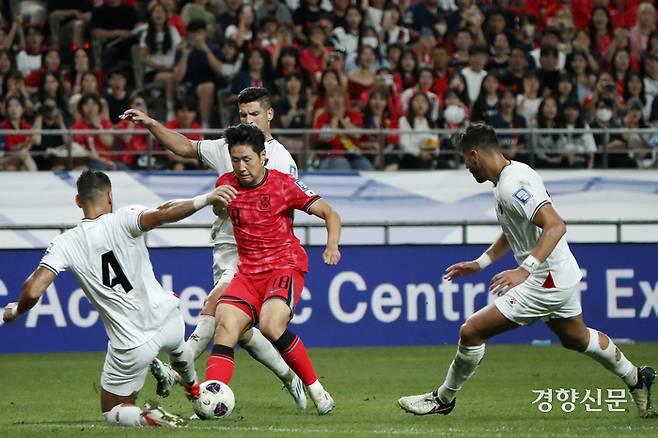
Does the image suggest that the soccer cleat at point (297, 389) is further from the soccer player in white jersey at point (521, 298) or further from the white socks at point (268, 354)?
the soccer player in white jersey at point (521, 298)

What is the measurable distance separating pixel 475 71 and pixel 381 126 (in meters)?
2.29

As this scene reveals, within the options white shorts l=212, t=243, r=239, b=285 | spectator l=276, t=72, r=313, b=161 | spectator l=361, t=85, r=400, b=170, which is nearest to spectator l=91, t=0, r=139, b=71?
spectator l=276, t=72, r=313, b=161

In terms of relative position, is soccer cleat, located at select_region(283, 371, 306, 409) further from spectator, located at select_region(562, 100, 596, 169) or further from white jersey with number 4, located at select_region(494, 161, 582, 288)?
spectator, located at select_region(562, 100, 596, 169)

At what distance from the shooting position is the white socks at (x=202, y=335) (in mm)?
9922

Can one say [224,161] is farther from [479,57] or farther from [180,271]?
[479,57]

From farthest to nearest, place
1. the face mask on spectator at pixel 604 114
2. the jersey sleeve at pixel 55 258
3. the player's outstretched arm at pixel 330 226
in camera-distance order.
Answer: the face mask on spectator at pixel 604 114
the player's outstretched arm at pixel 330 226
the jersey sleeve at pixel 55 258

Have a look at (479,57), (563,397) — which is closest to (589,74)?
(479,57)

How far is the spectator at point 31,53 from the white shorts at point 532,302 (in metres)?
11.6

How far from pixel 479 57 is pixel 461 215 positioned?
3.25m

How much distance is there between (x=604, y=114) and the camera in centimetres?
1895

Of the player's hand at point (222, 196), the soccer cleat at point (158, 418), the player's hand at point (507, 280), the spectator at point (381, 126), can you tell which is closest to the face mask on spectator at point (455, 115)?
the spectator at point (381, 126)

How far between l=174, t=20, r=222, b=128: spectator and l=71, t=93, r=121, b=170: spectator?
1.71m

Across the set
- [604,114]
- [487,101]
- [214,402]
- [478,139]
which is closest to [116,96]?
[487,101]

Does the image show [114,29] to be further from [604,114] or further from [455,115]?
[604,114]
